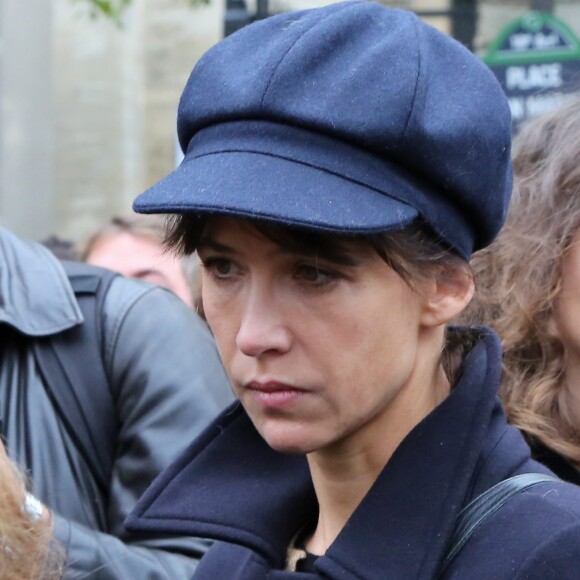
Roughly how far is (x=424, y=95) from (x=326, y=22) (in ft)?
0.58

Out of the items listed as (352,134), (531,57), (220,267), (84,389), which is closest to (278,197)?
(352,134)

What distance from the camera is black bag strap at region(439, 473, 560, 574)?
1682mm

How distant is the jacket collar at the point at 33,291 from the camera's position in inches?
109

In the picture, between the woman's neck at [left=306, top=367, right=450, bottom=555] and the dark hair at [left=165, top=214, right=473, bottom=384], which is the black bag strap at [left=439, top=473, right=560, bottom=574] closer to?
the woman's neck at [left=306, top=367, right=450, bottom=555]

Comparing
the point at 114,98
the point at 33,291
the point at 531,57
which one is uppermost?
the point at 33,291

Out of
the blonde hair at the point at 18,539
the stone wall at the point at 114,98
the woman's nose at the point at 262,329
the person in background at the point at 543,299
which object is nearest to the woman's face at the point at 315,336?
the woman's nose at the point at 262,329

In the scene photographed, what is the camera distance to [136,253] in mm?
5223

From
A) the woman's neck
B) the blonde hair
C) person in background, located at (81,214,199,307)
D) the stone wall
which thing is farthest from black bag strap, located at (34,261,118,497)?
the stone wall

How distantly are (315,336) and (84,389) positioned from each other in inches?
45.3

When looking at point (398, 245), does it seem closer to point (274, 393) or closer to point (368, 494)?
point (274, 393)

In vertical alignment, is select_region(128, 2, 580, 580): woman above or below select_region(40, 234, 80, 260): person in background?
above

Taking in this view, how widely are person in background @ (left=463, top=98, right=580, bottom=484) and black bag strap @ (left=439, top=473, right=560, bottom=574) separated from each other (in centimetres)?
67

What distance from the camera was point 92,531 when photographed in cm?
257

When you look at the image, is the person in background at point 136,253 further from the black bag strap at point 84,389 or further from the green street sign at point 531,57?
the black bag strap at point 84,389
